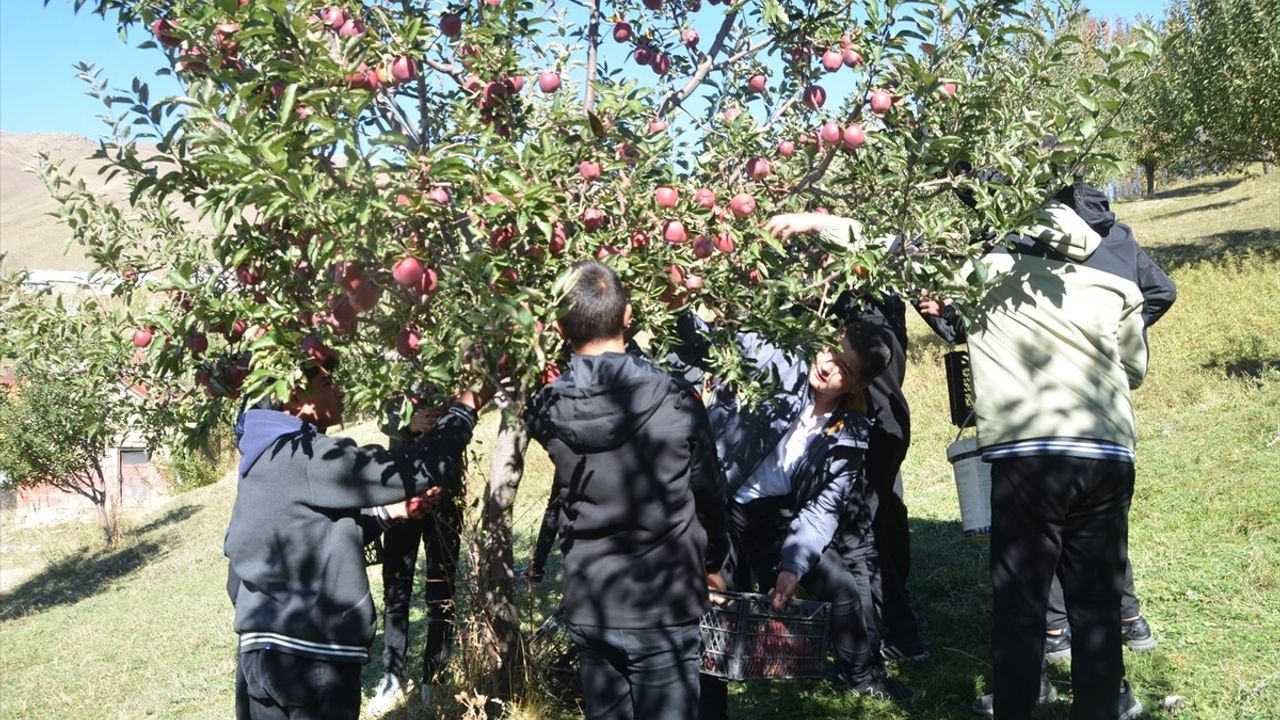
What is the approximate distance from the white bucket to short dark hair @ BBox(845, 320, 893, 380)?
62 cm

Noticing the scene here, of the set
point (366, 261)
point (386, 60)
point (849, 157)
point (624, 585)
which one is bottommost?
point (624, 585)

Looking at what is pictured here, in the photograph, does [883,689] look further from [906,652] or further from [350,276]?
[350,276]

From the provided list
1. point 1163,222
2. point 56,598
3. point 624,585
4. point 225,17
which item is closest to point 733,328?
point 624,585

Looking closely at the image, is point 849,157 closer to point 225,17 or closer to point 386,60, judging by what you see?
point 386,60

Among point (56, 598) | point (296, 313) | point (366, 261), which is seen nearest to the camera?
point (366, 261)

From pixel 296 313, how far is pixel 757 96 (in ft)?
7.29

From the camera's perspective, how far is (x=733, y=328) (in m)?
3.22

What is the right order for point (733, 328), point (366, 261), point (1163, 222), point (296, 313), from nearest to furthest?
point (366, 261) < point (296, 313) < point (733, 328) < point (1163, 222)

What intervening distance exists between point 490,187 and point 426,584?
8.88 feet

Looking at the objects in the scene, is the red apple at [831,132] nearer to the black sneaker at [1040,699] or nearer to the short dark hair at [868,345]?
the short dark hair at [868,345]

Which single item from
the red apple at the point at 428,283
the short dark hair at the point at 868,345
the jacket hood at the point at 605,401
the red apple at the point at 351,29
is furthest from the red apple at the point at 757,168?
the red apple at the point at 351,29

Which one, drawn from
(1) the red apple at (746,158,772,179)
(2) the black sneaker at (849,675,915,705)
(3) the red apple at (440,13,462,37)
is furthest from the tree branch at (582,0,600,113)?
(2) the black sneaker at (849,675,915,705)

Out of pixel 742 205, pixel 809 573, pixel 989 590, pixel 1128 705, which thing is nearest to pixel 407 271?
pixel 742 205

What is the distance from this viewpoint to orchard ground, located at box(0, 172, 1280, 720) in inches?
161
